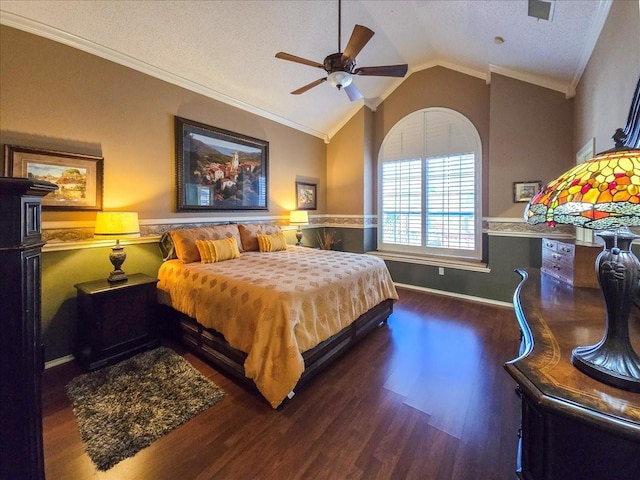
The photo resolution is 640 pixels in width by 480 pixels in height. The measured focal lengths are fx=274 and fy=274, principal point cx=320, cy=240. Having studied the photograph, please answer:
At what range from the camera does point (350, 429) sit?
1822mm

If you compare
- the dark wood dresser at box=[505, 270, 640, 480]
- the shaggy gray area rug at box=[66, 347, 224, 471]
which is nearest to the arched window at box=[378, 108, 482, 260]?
the dark wood dresser at box=[505, 270, 640, 480]

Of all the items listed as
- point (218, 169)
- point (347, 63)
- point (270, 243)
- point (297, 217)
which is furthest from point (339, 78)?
point (297, 217)

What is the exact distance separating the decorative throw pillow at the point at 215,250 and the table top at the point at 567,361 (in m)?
2.84

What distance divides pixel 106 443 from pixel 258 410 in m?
0.92

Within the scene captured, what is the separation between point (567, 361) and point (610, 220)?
50 cm

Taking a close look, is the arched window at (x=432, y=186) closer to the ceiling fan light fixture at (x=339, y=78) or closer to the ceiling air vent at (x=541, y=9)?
the ceiling air vent at (x=541, y=9)

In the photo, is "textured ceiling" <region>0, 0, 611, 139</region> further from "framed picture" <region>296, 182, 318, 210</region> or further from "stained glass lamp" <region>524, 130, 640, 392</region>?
"stained glass lamp" <region>524, 130, 640, 392</region>

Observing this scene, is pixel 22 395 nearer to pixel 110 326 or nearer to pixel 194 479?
pixel 194 479

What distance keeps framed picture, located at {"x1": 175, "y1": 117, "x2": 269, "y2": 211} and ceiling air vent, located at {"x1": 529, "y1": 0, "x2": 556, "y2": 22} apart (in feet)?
11.8

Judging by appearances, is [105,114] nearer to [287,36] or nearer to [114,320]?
[114,320]

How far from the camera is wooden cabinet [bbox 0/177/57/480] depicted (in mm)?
861

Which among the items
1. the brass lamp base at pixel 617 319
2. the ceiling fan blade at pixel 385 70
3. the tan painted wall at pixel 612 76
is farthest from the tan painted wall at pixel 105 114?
the tan painted wall at pixel 612 76

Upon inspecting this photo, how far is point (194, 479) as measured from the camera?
4.89ft

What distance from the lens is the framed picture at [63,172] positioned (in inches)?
94.0
